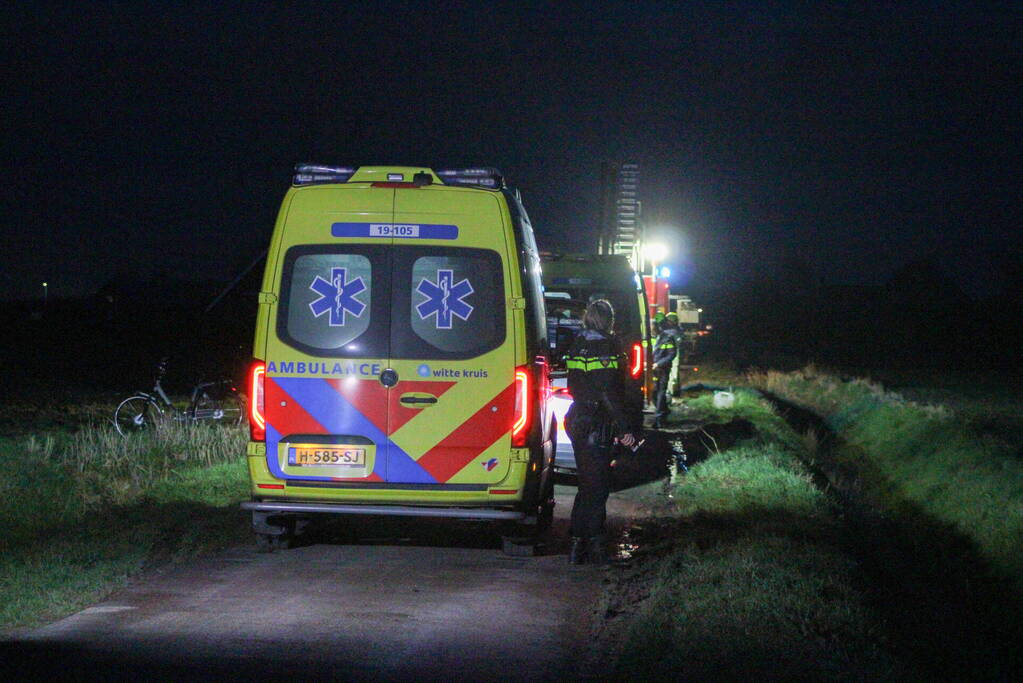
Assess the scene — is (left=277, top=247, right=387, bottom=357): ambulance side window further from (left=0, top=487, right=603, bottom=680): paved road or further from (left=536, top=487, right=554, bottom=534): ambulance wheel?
(left=536, top=487, right=554, bottom=534): ambulance wheel

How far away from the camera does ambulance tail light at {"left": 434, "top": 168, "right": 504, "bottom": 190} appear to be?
8.31 metres

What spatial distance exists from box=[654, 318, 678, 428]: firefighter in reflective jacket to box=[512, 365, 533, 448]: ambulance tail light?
493 inches

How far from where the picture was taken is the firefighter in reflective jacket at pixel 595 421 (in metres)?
8.78

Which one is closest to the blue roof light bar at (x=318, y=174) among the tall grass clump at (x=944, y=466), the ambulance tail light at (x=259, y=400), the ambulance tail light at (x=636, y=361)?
the ambulance tail light at (x=259, y=400)

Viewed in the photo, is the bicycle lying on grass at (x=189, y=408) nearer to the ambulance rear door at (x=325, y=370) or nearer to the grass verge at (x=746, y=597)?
the grass verge at (x=746, y=597)

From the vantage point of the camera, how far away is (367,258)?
8180mm

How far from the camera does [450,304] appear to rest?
8.16 m

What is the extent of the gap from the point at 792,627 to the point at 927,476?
11927 millimetres

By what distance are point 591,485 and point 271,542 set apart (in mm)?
2418

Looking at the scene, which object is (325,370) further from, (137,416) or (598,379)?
(137,416)

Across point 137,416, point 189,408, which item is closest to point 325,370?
point 137,416

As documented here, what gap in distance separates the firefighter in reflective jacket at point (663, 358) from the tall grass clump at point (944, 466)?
336cm

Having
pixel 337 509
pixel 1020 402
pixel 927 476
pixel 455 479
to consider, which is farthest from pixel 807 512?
pixel 1020 402

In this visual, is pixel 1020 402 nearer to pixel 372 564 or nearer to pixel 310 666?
pixel 372 564
